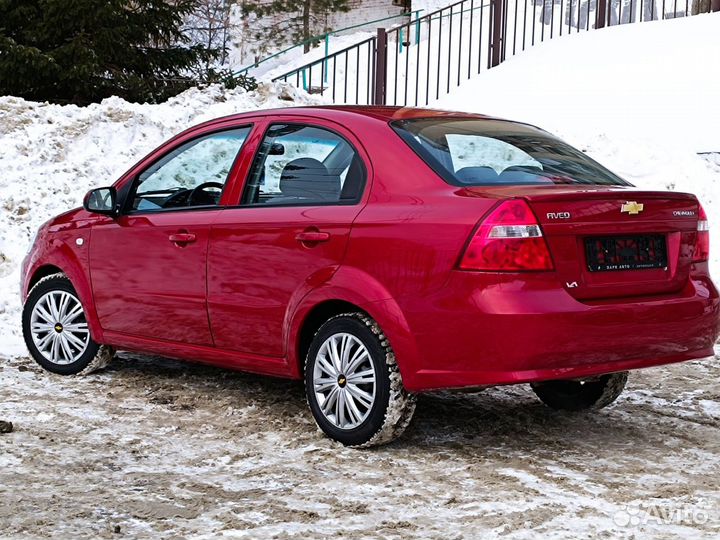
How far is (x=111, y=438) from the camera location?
535cm

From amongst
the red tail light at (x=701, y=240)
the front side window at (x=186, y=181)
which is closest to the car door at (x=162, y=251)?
the front side window at (x=186, y=181)

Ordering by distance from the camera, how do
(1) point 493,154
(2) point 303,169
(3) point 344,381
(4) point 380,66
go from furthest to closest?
(4) point 380,66, (2) point 303,169, (1) point 493,154, (3) point 344,381

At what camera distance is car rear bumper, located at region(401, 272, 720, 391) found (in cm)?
462

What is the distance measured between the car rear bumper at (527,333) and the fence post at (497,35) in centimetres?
1321

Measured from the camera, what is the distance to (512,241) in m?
4.62

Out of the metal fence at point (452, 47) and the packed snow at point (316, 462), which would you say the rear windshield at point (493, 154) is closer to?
the packed snow at point (316, 462)

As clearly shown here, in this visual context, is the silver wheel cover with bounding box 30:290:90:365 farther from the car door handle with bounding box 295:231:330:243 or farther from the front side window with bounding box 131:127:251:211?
the car door handle with bounding box 295:231:330:243

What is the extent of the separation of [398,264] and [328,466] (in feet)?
3.07

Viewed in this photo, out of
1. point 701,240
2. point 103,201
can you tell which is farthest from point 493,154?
point 103,201

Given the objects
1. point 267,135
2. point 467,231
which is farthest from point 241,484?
point 267,135

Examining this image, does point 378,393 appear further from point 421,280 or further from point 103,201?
point 103,201

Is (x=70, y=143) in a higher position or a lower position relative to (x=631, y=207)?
higher

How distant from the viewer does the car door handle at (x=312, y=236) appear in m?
5.22

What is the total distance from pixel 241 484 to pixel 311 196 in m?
1.49
